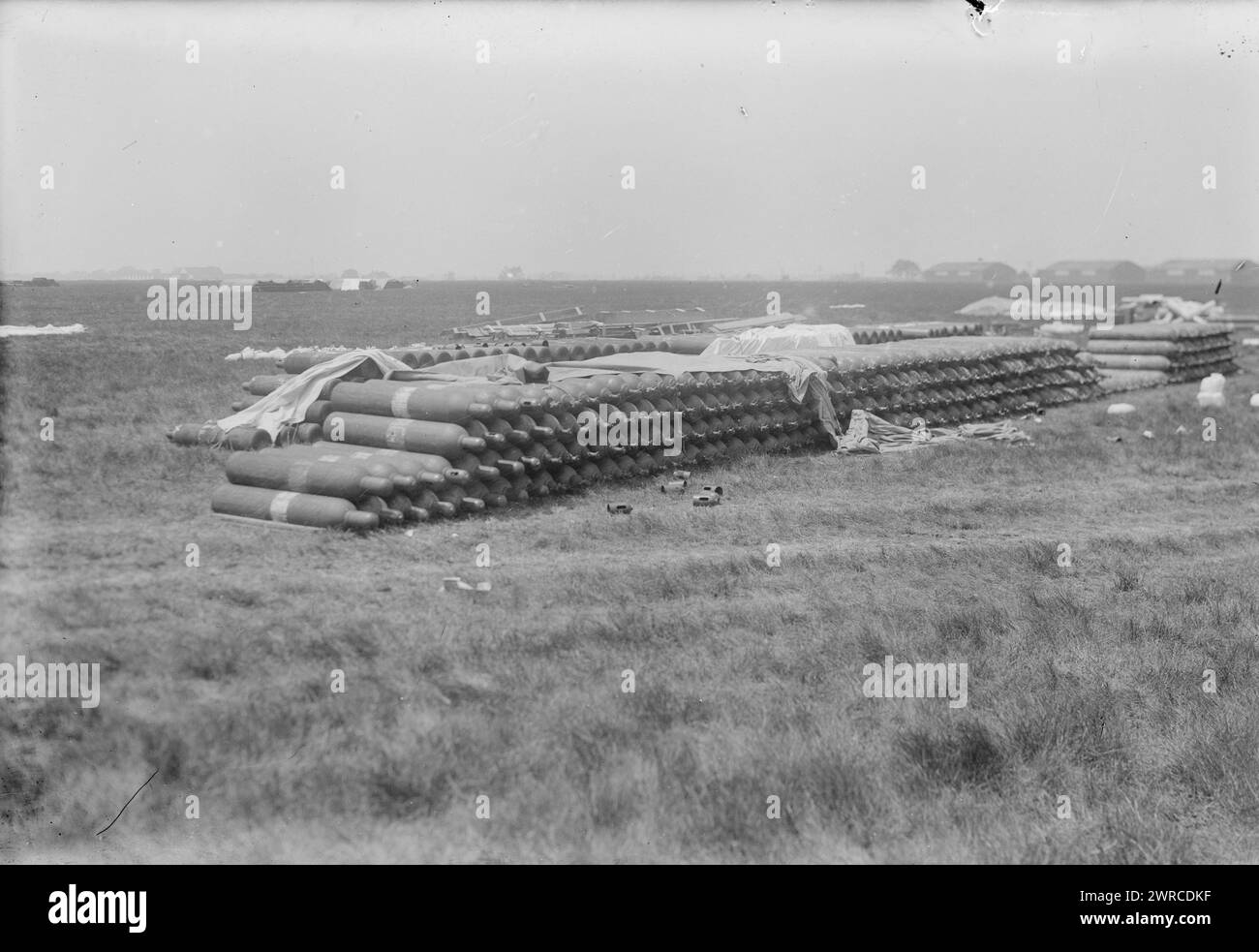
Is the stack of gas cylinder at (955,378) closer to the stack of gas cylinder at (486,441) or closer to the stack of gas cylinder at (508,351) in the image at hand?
the stack of gas cylinder at (486,441)

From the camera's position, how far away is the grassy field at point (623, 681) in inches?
245

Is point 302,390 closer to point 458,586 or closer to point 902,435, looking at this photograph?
point 458,586

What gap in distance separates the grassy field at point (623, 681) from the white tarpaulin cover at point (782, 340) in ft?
21.4

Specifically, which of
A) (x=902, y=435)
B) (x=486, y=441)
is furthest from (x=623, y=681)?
(x=902, y=435)

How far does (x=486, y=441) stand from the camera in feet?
44.5

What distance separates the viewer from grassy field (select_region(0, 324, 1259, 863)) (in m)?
6.21

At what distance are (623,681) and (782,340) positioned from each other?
48.8 ft

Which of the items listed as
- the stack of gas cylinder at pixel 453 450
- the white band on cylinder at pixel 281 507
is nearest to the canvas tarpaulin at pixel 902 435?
the stack of gas cylinder at pixel 453 450

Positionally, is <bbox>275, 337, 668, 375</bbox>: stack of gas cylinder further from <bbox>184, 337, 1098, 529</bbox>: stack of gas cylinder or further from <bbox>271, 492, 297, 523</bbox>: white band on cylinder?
<bbox>271, 492, 297, 523</bbox>: white band on cylinder

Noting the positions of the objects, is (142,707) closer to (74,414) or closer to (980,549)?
(980,549)

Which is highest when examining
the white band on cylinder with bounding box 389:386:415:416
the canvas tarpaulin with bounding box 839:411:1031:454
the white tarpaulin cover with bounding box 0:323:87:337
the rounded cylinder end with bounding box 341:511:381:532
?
the white tarpaulin cover with bounding box 0:323:87:337

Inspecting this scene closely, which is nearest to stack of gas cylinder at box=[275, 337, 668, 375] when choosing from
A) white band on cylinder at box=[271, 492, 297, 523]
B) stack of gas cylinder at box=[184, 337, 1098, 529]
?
stack of gas cylinder at box=[184, 337, 1098, 529]

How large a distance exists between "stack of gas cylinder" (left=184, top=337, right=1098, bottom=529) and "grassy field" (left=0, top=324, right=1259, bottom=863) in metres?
0.47

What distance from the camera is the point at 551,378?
51.4 ft
